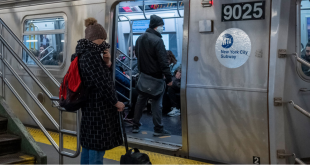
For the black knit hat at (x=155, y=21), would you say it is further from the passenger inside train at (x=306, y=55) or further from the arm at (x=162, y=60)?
the passenger inside train at (x=306, y=55)

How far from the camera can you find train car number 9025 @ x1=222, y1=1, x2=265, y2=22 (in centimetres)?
364

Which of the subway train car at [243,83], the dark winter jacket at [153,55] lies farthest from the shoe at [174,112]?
the subway train car at [243,83]

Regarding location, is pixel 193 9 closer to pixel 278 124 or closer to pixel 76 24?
pixel 278 124

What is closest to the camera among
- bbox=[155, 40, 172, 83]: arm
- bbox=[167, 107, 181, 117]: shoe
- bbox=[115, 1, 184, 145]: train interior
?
bbox=[155, 40, 172, 83]: arm

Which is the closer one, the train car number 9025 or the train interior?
the train car number 9025

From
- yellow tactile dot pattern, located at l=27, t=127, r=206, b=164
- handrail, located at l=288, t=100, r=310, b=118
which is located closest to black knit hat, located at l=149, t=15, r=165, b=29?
yellow tactile dot pattern, located at l=27, t=127, r=206, b=164

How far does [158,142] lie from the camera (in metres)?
4.70

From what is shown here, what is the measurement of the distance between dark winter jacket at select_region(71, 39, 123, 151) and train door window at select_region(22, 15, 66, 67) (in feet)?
7.94

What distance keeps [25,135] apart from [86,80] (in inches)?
51.4

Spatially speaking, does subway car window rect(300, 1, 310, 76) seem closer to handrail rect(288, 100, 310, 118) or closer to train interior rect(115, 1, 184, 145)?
handrail rect(288, 100, 310, 118)

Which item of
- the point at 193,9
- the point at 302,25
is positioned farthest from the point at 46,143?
the point at 302,25

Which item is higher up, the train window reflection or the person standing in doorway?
the train window reflection

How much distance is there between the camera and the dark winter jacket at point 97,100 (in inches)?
120

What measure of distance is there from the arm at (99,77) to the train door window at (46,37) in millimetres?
2476
